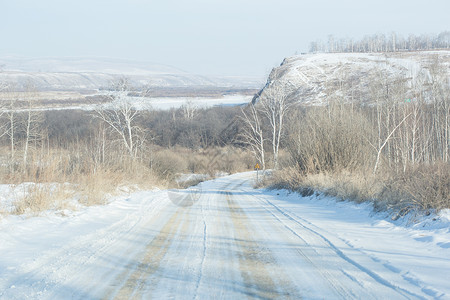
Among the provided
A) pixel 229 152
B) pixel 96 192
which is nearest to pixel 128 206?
pixel 96 192

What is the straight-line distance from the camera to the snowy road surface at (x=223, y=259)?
14.4 ft

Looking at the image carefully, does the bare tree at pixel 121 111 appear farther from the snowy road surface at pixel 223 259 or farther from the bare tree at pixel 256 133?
the snowy road surface at pixel 223 259

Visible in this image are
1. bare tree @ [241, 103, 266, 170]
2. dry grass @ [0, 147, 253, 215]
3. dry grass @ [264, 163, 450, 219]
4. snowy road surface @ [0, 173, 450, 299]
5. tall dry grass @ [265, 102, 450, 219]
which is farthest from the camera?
bare tree @ [241, 103, 266, 170]

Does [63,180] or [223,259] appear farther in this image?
[63,180]

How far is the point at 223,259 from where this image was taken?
5734mm

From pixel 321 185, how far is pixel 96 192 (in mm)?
7962

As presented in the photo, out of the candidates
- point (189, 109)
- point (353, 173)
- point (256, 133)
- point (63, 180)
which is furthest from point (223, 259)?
point (189, 109)

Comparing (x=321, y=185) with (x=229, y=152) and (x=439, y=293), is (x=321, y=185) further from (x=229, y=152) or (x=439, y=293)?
(x=229, y=152)

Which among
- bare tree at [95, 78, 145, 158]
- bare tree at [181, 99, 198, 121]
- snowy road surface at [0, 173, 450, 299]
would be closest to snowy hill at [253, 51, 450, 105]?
bare tree at [181, 99, 198, 121]

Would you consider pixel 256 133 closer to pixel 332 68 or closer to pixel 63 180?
pixel 63 180

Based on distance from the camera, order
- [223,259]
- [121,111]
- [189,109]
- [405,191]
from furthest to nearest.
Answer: [189,109]
[121,111]
[405,191]
[223,259]

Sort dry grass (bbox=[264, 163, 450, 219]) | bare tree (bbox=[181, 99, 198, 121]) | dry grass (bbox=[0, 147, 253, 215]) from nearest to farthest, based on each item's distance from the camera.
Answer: dry grass (bbox=[264, 163, 450, 219]), dry grass (bbox=[0, 147, 253, 215]), bare tree (bbox=[181, 99, 198, 121])

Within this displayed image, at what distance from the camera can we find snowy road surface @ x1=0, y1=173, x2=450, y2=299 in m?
4.39

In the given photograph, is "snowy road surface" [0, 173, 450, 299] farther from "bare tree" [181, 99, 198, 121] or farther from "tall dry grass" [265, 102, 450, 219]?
"bare tree" [181, 99, 198, 121]
